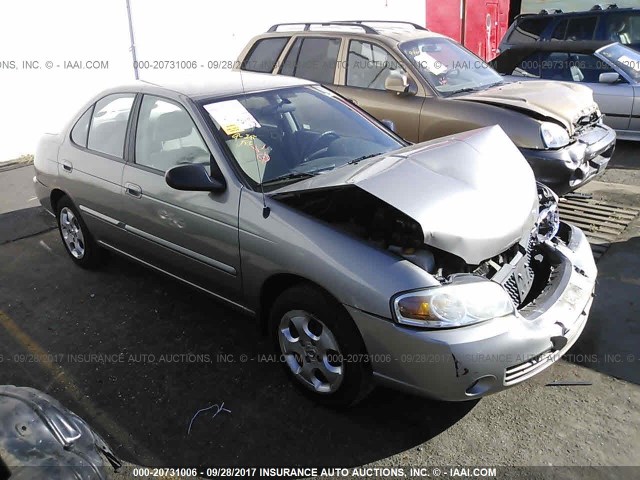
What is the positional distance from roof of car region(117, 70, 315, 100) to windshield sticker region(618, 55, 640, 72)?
18.7ft

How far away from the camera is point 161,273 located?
155 inches

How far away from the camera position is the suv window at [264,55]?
6.83m

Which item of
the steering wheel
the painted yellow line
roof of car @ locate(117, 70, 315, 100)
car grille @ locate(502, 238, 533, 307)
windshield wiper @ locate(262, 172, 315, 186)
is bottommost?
the painted yellow line

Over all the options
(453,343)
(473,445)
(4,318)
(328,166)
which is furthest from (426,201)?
(4,318)

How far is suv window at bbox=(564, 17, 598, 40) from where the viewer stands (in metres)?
9.62

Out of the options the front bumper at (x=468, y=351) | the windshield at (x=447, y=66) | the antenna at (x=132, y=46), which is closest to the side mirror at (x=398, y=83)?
the windshield at (x=447, y=66)

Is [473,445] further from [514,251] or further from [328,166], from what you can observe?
[328,166]

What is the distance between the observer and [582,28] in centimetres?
962

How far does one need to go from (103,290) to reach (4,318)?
2.34 ft

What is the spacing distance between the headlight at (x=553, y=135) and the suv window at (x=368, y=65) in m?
1.68

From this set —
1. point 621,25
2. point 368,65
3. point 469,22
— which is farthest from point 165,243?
point 469,22

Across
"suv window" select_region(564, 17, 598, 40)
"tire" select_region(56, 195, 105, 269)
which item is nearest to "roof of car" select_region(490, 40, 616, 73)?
"suv window" select_region(564, 17, 598, 40)

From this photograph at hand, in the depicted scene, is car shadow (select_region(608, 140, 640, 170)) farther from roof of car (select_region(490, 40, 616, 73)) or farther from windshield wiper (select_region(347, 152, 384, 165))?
windshield wiper (select_region(347, 152, 384, 165))

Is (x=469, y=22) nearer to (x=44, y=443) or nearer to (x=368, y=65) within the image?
(x=368, y=65)
